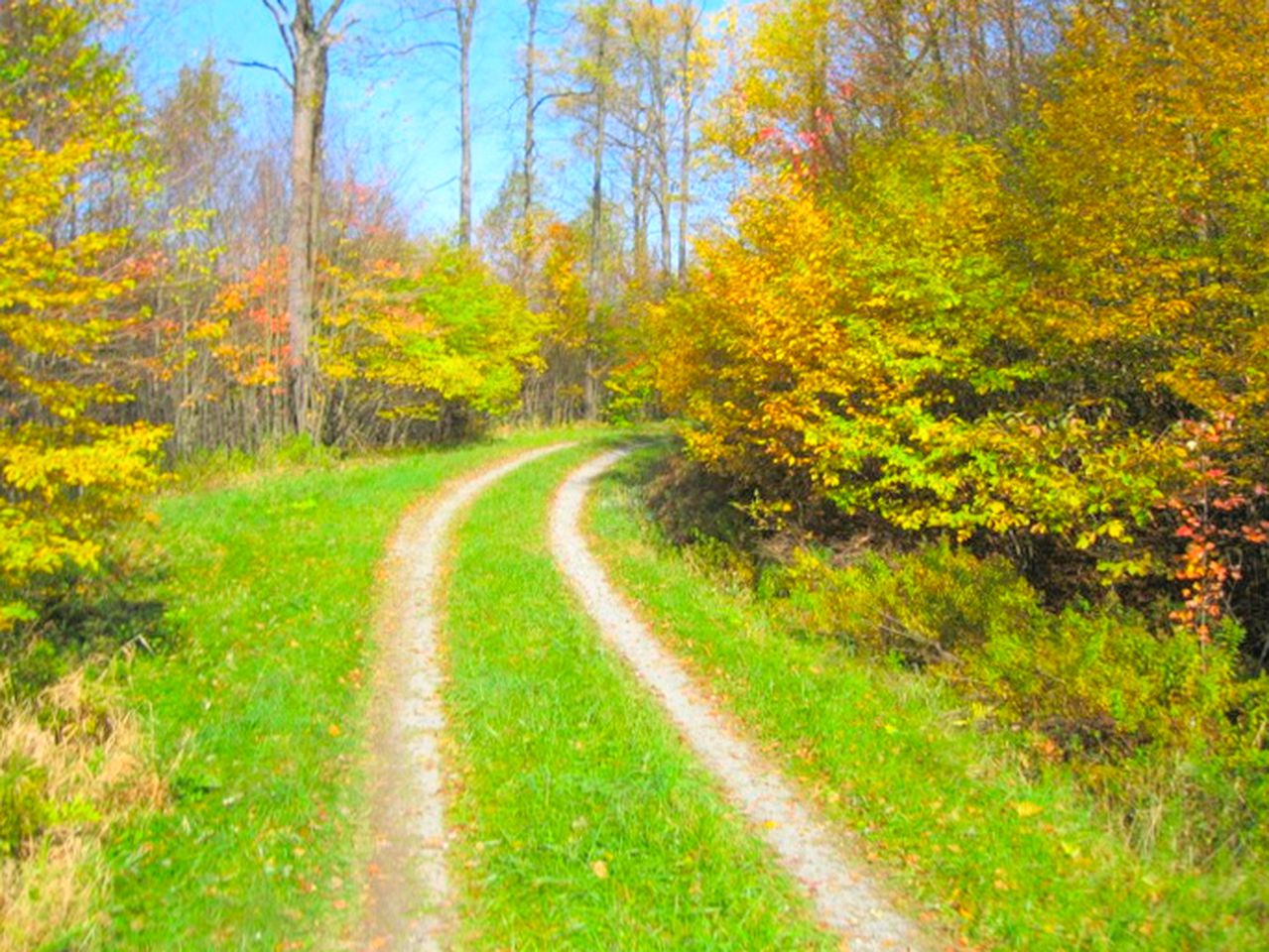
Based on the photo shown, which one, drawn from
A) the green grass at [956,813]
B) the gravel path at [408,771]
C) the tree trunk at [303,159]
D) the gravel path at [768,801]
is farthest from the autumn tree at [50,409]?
the tree trunk at [303,159]

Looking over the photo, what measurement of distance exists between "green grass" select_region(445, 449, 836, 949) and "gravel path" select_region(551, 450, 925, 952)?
15 centimetres

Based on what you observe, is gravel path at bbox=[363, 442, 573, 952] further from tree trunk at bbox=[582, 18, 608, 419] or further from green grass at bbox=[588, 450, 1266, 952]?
tree trunk at bbox=[582, 18, 608, 419]

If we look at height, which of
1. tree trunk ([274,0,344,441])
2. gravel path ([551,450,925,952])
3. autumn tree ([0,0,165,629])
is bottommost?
gravel path ([551,450,925,952])

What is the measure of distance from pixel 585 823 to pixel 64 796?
120 inches

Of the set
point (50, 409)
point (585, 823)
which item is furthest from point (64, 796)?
point (50, 409)

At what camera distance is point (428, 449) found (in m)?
24.1

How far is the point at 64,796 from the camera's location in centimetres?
511

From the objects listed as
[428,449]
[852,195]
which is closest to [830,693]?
[852,195]

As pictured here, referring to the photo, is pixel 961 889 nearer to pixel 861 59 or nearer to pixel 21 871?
pixel 21 871

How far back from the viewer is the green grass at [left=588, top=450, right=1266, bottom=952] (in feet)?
13.4

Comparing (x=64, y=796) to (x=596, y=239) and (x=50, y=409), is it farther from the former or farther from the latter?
(x=596, y=239)

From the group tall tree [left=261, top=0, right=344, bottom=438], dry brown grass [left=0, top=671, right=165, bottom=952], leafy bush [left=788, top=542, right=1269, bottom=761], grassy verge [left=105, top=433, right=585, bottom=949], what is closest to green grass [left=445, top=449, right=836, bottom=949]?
grassy verge [left=105, top=433, right=585, bottom=949]

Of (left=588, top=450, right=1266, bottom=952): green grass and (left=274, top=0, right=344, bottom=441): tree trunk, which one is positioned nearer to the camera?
(left=588, top=450, right=1266, bottom=952): green grass

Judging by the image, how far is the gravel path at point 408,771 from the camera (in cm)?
420
